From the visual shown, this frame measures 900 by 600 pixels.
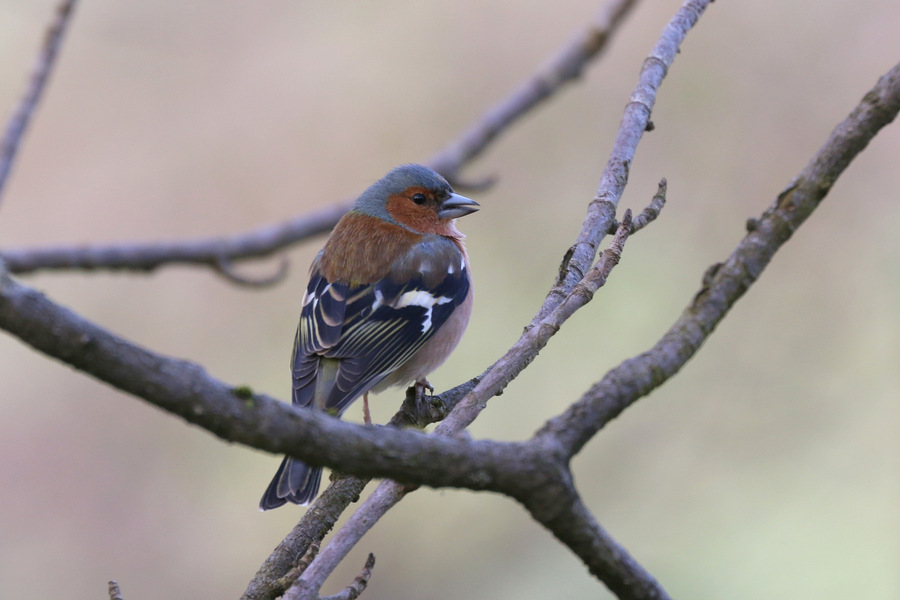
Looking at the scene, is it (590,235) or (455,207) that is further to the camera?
(455,207)

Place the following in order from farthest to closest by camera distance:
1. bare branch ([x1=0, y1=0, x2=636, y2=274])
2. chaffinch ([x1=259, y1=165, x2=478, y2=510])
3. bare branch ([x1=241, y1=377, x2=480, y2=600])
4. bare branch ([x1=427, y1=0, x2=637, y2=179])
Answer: bare branch ([x1=427, y1=0, x2=637, y2=179])
chaffinch ([x1=259, y1=165, x2=478, y2=510])
bare branch ([x1=0, y1=0, x2=636, y2=274])
bare branch ([x1=241, y1=377, x2=480, y2=600])

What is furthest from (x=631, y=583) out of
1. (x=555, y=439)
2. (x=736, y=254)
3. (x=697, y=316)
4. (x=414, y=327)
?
(x=414, y=327)

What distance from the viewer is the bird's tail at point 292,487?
3.18m

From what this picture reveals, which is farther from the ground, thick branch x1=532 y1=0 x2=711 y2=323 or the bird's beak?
the bird's beak

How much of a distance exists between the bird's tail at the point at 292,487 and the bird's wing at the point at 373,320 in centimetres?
33

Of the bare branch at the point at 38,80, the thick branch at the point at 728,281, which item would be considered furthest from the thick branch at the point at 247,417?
the bare branch at the point at 38,80

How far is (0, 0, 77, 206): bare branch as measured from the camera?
3066 millimetres

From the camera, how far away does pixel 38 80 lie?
3.19 meters

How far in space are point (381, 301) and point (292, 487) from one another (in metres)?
1.11

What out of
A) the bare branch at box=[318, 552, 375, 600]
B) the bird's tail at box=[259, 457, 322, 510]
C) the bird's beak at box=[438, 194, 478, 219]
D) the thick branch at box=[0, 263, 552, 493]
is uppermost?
the bird's beak at box=[438, 194, 478, 219]

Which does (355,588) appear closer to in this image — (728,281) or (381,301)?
(728,281)

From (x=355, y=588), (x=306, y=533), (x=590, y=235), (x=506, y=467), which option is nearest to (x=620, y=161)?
(x=590, y=235)

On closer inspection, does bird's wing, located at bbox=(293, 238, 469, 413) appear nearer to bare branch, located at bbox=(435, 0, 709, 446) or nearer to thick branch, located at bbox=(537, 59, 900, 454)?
bare branch, located at bbox=(435, 0, 709, 446)

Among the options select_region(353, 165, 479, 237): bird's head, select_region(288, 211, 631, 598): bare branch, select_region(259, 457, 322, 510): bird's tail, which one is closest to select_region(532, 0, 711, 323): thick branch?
select_region(288, 211, 631, 598): bare branch
